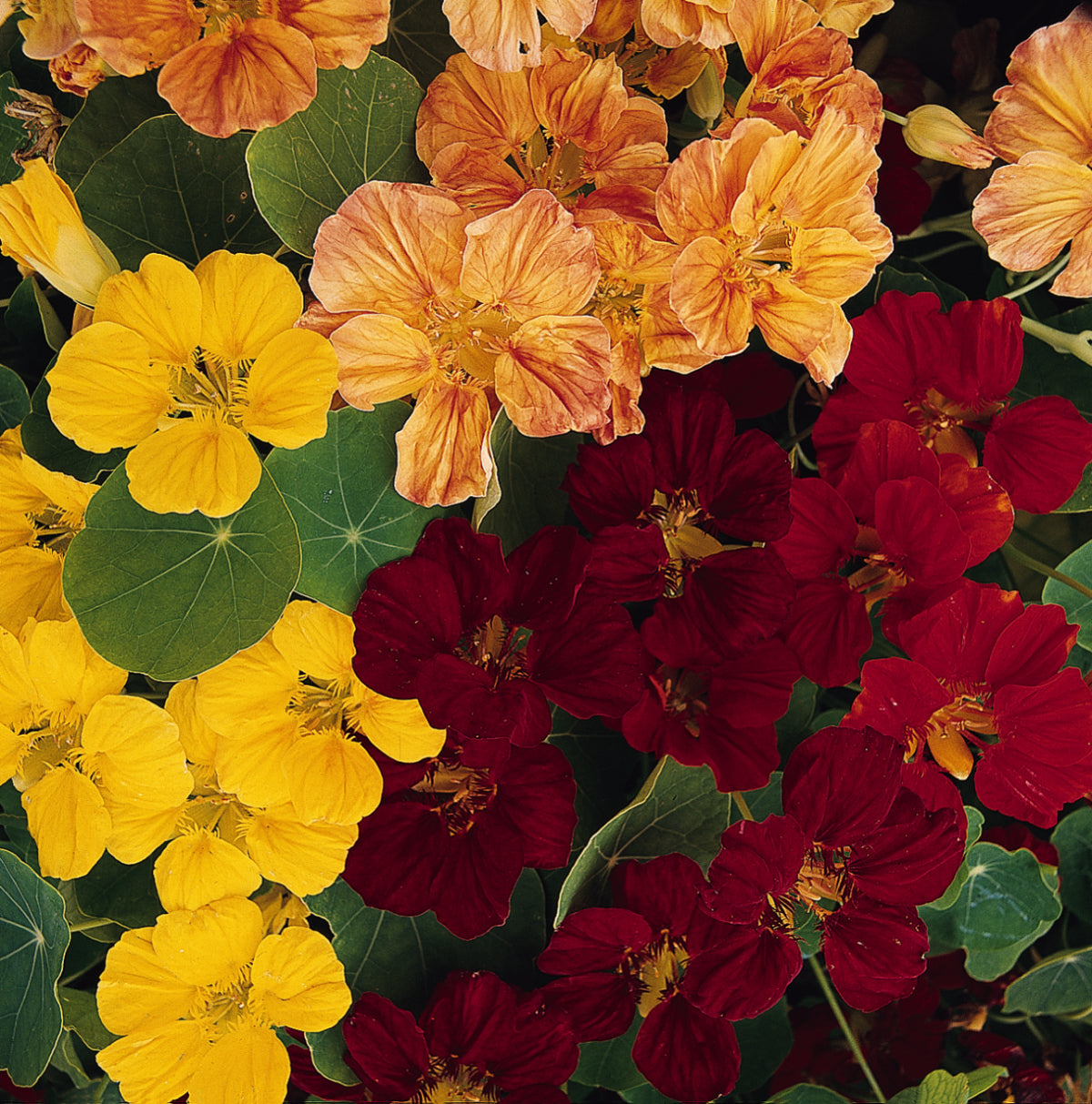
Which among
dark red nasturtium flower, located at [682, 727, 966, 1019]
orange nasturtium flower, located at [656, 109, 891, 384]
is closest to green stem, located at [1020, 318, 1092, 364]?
orange nasturtium flower, located at [656, 109, 891, 384]

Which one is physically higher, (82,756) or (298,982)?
(82,756)

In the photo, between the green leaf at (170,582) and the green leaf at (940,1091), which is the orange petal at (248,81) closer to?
the green leaf at (170,582)

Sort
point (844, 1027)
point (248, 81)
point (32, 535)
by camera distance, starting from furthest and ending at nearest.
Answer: point (844, 1027)
point (32, 535)
point (248, 81)

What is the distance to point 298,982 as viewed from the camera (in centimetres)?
59

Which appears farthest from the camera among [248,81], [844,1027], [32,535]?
[844,1027]

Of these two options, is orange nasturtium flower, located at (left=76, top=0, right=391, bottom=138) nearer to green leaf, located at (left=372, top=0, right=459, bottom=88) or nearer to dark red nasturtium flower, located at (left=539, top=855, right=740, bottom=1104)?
green leaf, located at (left=372, top=0, right=459, bottom=88)

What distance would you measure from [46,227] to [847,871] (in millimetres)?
591

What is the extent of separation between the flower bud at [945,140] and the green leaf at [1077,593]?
284 millimetres

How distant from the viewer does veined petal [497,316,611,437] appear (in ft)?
1.70

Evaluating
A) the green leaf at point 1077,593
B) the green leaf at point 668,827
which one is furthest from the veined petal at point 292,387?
the green leaf at point 1077,593

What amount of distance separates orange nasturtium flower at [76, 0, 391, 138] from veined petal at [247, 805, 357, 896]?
393 mm

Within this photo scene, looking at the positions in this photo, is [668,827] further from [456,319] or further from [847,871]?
[456,319]

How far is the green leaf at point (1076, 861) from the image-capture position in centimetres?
85

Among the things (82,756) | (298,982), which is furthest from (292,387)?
(298,982)
